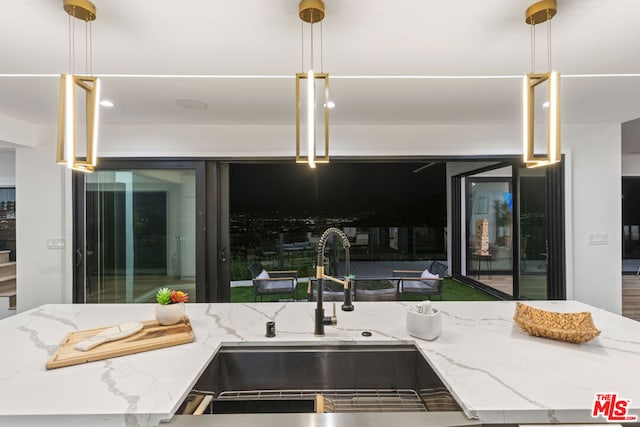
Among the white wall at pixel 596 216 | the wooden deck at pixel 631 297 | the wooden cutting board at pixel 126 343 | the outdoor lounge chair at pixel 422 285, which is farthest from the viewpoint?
the wooden deck at pixel 631 297

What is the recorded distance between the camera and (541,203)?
3.60 meters

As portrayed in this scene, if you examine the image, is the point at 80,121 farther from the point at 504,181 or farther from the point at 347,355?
the point at 504,181

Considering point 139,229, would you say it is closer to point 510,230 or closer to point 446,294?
point 446,294

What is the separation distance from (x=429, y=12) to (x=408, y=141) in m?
2.02

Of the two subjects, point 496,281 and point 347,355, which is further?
point 496,281

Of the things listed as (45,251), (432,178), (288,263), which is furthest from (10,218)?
(432,178)

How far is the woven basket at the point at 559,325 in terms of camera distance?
1.33 meters

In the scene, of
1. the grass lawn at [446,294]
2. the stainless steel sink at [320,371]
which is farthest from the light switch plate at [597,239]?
the stainless steel sink at [320,371]

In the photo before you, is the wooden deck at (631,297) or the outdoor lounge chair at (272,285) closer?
the outdoor lounge chair at (272,285)

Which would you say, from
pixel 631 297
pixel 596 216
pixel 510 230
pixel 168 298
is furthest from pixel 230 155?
pixel 631 297

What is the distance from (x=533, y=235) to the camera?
12.1ft

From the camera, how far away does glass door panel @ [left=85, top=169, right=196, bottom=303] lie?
3.57m

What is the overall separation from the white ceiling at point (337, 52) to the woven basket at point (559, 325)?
4.75ft

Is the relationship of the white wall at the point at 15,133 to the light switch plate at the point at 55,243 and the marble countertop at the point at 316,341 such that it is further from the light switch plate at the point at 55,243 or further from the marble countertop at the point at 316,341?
the marble countertop at the point at 316,341
